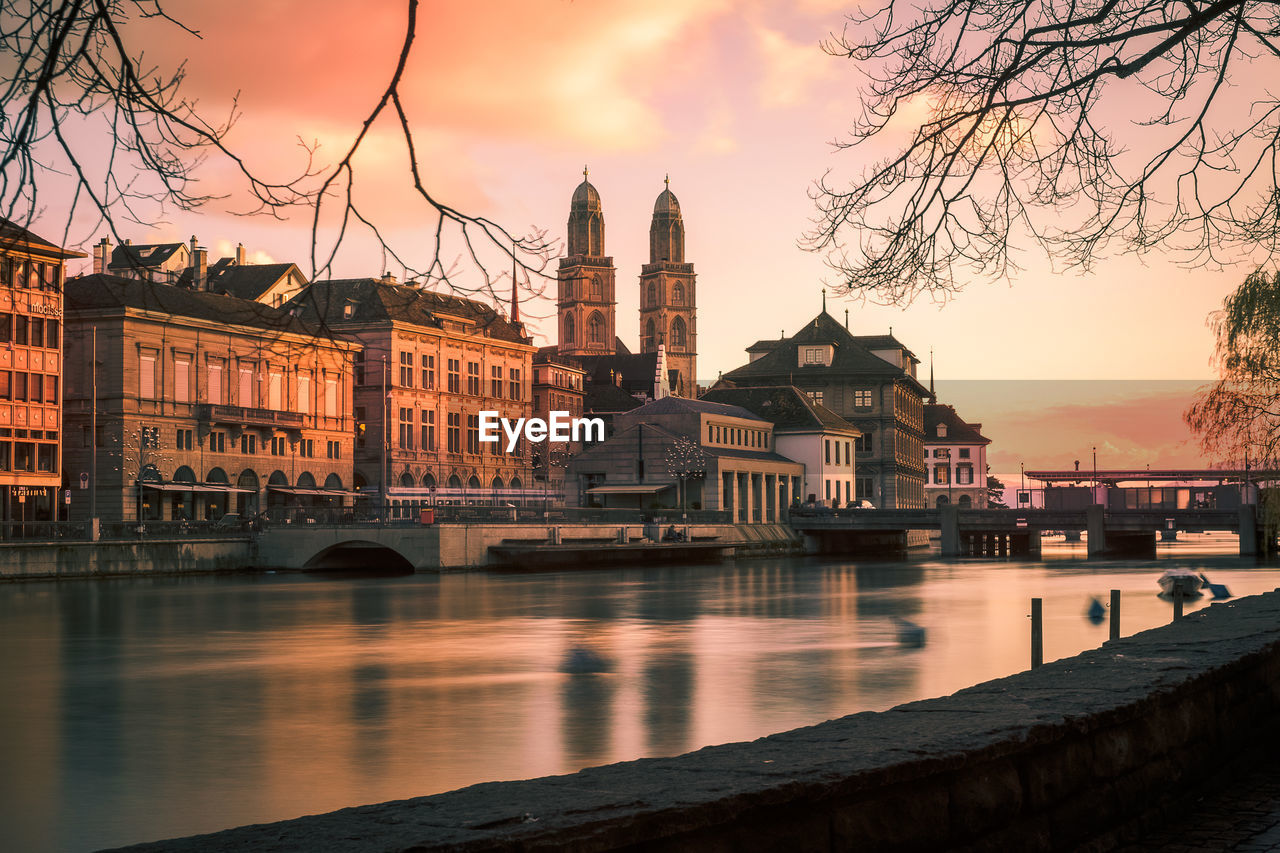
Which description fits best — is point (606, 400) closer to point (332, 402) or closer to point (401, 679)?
point (332, 402)

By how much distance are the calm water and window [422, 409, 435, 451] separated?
48.9 meters

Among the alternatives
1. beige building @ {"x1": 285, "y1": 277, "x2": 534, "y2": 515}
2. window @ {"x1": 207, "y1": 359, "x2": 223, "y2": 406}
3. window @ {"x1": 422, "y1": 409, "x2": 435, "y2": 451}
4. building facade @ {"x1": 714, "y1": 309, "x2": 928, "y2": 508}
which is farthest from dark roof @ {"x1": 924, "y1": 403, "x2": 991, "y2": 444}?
window @ {"x1": 207, "y1": 359, "x2": 223, "y2": 406}

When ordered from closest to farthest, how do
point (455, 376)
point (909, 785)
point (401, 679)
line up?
point (909, 785) → point (401, 679) → point (455, 376)

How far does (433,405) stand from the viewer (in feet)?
366

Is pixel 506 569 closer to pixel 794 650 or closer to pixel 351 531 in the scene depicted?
pixel 351 531

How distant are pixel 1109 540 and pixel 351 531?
61.0 metres

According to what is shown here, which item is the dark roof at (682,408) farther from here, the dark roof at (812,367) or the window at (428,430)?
the dark roof at (812,367)

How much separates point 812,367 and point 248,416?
65087 mm

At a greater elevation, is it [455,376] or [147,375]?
[455,376]

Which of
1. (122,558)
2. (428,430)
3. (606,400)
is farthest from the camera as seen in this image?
(606,400)

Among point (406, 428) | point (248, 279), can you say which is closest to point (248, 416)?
point (248, 279)

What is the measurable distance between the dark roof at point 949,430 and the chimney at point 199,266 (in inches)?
3977

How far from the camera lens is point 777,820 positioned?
220 inches

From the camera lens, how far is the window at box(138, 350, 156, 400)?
83.8 m
